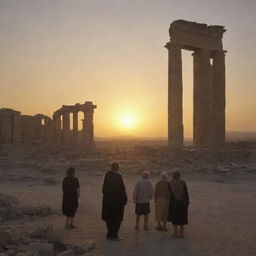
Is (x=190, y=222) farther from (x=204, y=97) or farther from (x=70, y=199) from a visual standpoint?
(x=204, y=97)

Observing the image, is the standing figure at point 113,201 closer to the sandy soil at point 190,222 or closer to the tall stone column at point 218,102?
the sandy soil at point 190,222

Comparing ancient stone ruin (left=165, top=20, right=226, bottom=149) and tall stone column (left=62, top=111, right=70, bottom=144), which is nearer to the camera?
ancient stone ruin (left=165, top=20, right=226, bottom=149)

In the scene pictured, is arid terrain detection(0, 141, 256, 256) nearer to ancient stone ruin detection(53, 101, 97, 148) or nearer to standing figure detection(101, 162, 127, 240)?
standing figure detection(101, 162, 127, 240)

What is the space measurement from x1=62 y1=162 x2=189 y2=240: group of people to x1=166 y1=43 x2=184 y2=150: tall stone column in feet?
63.0

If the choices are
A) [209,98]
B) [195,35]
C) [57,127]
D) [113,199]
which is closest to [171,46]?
[195,35]

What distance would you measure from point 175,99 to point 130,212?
17.9 m

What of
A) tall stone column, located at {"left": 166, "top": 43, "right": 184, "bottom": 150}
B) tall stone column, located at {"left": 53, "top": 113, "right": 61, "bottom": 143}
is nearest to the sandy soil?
tall stone column, located at {"left": 166, "top": 43, "right": 184, "bottom": 150}

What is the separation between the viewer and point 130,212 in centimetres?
1216

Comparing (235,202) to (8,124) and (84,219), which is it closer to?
(84,219)

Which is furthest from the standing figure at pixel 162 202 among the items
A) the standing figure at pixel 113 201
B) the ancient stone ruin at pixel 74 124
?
the ancient stone ruin at pixel 74 124

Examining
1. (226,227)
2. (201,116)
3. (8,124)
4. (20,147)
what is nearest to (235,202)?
(226,227)

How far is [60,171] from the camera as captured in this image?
24.1 m

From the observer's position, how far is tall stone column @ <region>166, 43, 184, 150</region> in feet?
95.1

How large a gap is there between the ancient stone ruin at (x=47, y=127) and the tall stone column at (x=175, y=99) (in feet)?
61.7
